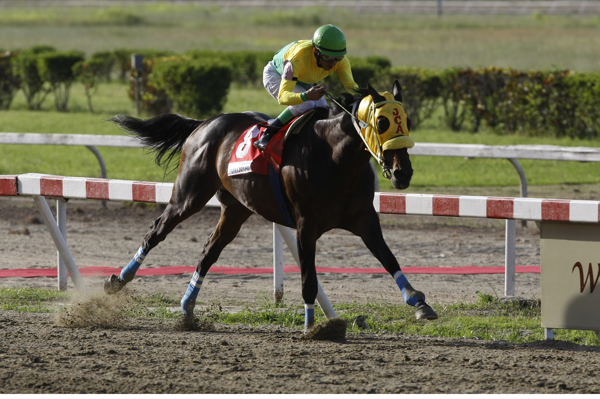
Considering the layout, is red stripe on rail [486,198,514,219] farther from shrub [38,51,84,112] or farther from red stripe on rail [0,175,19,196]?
shrub [38,51,84,112]

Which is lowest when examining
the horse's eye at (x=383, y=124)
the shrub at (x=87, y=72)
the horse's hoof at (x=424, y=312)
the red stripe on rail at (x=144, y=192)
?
the horse's hoof at (x=424, y=312)

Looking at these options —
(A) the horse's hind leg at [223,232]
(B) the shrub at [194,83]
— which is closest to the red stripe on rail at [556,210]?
(A) the horse's hind leg at [223,232]

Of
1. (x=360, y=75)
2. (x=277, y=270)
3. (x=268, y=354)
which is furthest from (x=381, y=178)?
(x=268, y=354)

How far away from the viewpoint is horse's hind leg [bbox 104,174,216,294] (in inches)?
224

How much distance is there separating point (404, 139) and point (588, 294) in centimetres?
153

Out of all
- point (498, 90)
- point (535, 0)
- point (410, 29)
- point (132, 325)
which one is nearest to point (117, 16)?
point (410, 29)

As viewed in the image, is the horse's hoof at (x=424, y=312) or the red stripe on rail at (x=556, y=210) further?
the red stripe on rail at (x=556, y=210)

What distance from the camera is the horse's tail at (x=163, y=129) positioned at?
624 centimetres

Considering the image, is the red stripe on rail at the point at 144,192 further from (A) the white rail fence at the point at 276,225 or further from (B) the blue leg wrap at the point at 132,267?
(B) the blue leg wrap at the point at 132,267

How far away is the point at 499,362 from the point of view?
175 inches

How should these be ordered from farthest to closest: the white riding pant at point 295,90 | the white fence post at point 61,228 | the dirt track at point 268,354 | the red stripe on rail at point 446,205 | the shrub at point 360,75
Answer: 1. the shrub at point 360,75
2. the white fence post at point 61,228
3. the red stripe on rail at point 446,205
4. the white riding pant at point 295,90
5. the dirt track at point 268,354

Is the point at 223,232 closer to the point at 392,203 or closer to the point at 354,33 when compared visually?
the point at 392,203

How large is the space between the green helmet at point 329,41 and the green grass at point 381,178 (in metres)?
5.43

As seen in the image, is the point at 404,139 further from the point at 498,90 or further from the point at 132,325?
the point at 498,90
